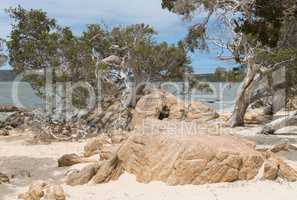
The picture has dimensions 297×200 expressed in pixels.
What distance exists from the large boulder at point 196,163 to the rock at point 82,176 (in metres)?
0.20

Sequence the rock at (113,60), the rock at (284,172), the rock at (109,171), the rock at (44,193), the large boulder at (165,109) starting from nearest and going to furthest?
the rock at (44,193), the rock at (284,172), the rock at (109,171), the large boulder at (165,109), the rock at (113,60)

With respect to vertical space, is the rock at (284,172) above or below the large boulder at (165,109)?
below

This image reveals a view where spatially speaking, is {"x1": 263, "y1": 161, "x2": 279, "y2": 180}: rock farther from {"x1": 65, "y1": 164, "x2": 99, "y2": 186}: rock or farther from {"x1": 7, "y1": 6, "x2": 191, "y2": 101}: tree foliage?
{"x1": 7, "y1": 6, "x2": 191, "y2": 101}: tree foliage

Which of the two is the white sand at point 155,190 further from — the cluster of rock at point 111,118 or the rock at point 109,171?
the cluster of rock at point 111,118

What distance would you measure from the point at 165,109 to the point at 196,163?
1157cm

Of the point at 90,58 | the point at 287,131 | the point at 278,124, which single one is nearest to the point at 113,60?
the point at 90,58

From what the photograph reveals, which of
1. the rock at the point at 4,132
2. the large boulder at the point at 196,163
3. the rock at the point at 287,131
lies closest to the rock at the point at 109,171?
the large boulder at the point at 196,163

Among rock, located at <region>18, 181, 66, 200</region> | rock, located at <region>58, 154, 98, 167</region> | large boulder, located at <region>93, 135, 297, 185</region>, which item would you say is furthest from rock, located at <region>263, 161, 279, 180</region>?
rock, located at <region>58, 154, 98, 167</region>

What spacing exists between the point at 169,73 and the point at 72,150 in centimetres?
854

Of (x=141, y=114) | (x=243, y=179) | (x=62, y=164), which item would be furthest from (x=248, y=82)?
(x=243, y=179)

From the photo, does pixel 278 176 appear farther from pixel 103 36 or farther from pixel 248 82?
pixel 103 36

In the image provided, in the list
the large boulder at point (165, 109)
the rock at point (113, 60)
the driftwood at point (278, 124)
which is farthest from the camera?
the rock at point (113, 60)

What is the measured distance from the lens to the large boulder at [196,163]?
325 inches

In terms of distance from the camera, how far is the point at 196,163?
828 cm
